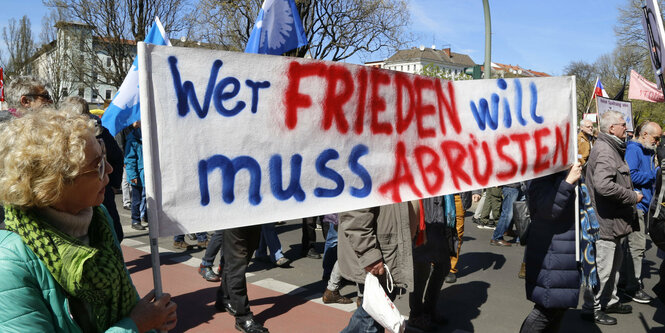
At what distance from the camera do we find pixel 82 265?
146 centimetres

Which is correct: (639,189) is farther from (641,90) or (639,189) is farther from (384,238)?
(641,90)

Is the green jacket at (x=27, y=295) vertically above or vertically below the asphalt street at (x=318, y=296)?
above

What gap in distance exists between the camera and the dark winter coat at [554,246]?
10.7ft

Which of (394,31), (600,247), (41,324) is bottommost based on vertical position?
(600,247)

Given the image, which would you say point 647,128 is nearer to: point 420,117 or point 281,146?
point 420,117

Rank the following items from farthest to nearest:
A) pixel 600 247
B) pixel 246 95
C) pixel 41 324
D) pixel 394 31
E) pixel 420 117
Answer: pixel 394 31, pixel 600 247, pixel 420 117, pixel 246 95, pixel 41 324

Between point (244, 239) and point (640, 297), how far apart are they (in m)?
4.19

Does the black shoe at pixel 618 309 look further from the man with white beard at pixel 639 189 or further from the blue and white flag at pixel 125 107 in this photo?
the blue and white flag at pixel 125 107

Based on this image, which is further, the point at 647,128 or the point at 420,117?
the point at 647,128

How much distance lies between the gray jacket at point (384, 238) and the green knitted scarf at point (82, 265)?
175 cm

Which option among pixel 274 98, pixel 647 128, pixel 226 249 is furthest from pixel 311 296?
pixel 647 128

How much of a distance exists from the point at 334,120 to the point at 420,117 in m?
0.55

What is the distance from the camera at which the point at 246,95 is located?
192 cm

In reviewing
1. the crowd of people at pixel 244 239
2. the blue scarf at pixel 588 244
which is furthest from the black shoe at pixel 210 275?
the blue scarf at pixel 588 244
